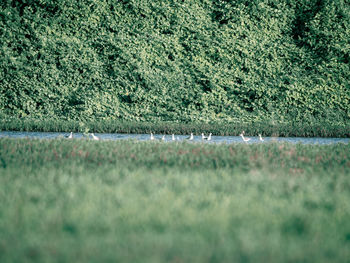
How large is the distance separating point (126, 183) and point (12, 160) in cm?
314

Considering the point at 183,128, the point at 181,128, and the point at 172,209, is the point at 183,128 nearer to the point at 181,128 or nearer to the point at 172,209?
the point at 181,128

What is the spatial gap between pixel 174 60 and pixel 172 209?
17.3 meters

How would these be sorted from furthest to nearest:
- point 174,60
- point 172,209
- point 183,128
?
point 174,60, point 183,128, point 172,209

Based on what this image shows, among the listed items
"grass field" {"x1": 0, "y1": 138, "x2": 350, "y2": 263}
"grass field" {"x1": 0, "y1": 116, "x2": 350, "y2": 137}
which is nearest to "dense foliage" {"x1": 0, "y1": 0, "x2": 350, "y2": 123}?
"grass field" {"x1": 0, "y1": 116, "x2": 350, "y2": 137}

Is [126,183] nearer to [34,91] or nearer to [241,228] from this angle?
[241,228]

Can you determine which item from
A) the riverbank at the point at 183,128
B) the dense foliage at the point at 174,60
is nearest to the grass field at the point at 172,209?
the riverbank at the point at 183,128

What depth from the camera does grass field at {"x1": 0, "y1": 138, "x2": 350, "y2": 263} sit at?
3309mm

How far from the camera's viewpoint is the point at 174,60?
2094cm

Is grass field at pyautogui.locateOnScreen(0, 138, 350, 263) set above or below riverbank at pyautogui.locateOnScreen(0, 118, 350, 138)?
above

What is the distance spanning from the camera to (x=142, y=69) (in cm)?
2009

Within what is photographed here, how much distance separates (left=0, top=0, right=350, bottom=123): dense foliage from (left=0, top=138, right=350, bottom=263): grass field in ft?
39.4

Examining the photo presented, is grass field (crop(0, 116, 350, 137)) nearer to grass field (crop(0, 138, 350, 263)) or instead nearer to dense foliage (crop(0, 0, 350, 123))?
dense foliage (crop(0, 0, 350, 123))

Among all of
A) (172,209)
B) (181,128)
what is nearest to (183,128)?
(181,128)

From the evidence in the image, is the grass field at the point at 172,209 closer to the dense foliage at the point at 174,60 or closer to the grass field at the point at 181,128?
the grass field at the point at 181,128
